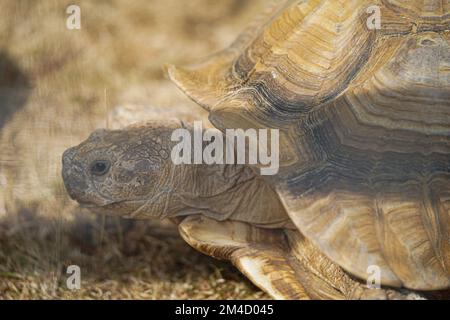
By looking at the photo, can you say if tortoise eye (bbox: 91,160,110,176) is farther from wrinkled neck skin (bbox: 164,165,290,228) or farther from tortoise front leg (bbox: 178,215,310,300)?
tortoise front leg (bbox: 178,215,310,300)

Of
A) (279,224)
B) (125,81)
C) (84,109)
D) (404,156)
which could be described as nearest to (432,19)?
(404,156)

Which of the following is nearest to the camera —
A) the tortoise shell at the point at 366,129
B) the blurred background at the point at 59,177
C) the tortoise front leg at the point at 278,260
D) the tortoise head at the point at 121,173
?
the tortoise shell at the point at 366,129

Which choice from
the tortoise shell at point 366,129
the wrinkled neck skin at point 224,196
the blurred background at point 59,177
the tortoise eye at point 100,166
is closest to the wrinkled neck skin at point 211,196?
the wrinkled neck skin at point 224,196

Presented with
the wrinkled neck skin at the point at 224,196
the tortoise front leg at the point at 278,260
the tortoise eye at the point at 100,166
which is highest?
the tortoise eye at the point at 100,166

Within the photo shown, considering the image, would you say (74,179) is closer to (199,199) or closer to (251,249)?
(199,199)

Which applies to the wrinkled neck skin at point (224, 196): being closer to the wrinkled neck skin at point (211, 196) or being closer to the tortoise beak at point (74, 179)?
the wrinkled neck skin at point (211, 196)

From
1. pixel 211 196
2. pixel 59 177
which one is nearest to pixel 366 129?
pixel 211 196
